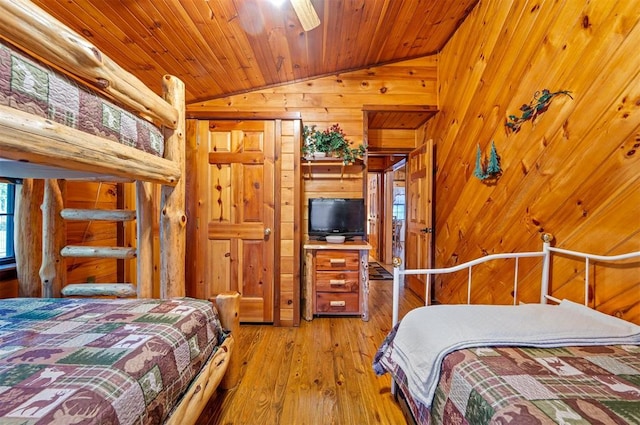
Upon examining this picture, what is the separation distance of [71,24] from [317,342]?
2.98 m

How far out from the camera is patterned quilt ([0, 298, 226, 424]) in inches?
25.8

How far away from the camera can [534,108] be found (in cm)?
176

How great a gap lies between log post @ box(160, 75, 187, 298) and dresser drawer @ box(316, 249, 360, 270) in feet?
4.85

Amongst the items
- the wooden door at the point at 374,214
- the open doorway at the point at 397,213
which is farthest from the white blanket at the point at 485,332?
the wooden door at the point at 374,214

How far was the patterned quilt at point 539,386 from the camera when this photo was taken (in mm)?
706

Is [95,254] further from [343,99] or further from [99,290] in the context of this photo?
[343,99]

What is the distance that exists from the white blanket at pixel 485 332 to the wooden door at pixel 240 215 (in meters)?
1.60

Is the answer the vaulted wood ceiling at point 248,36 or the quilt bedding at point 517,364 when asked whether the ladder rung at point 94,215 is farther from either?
the quilt bedding at point 517,364

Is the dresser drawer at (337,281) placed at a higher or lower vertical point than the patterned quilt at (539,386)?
lower

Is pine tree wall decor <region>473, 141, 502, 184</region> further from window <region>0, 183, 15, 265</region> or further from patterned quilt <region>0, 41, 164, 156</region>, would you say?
window <region>0, 183, 15, 265</region>

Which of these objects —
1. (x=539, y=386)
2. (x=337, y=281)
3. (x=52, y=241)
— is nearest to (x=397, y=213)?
(x=337, y=281)

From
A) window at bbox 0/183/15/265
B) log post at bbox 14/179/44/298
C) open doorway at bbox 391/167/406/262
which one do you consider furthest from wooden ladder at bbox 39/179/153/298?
open doorway at bbox 391/167/406/262

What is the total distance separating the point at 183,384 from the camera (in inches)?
40.7

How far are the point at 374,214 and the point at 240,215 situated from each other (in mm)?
4658
